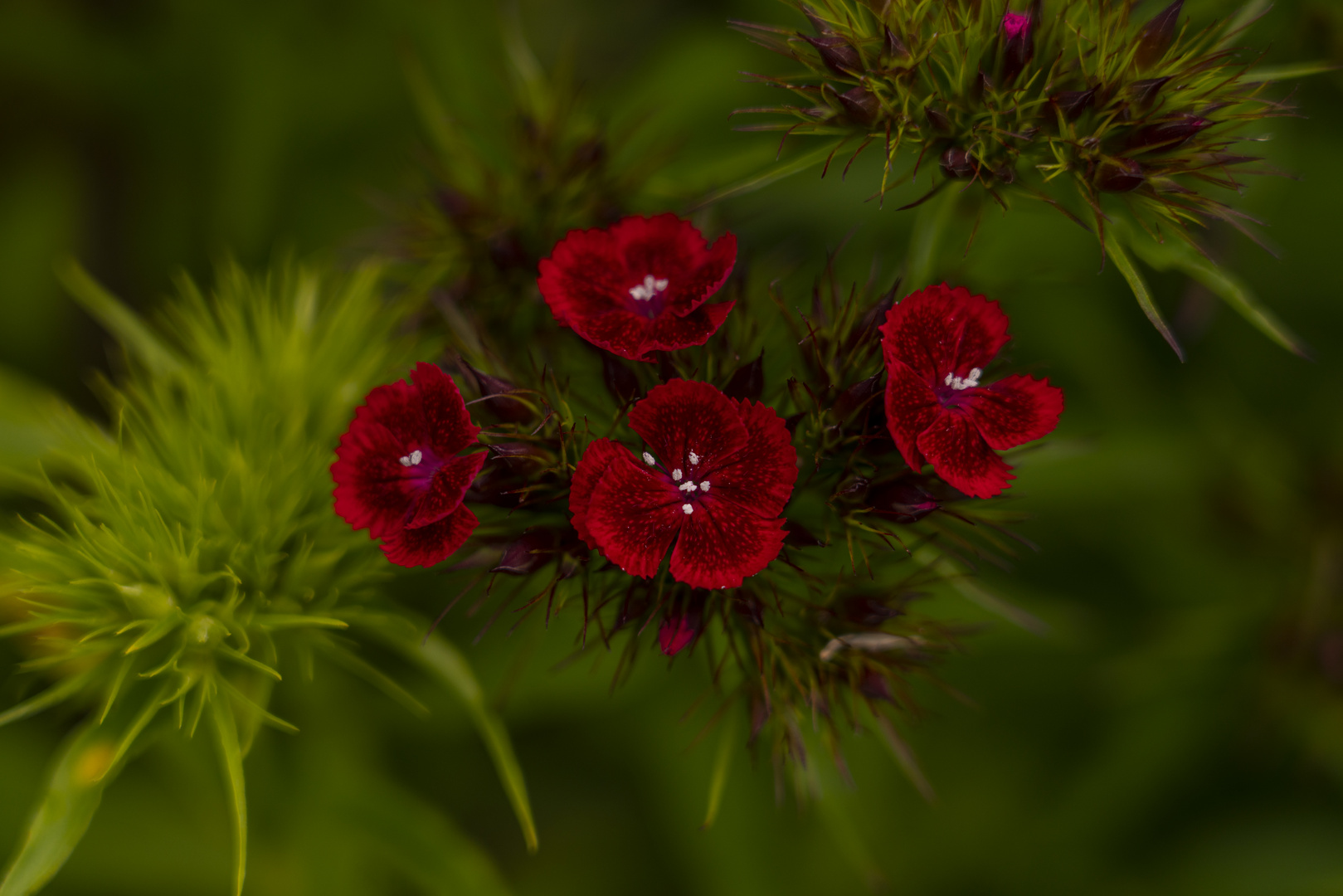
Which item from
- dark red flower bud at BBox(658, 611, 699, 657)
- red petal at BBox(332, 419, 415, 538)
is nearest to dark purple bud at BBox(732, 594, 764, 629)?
dark red flower bud at BBox(658, 611, 699, 657)

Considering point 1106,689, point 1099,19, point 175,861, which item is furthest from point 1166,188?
point 175,861

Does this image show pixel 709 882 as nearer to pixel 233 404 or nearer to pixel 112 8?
pixel 233 404

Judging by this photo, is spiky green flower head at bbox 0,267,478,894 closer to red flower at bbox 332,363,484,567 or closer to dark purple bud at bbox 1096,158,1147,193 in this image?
red flower at bbox 332,363,484,567

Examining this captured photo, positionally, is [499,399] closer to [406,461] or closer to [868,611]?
[406,461]

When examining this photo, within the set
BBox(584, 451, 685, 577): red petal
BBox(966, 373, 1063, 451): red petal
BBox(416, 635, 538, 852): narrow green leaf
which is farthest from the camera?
BBox(416, 635, 538, 852): narrow green leaf

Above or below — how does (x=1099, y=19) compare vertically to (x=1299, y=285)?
above

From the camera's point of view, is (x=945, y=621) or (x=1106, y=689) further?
(x=1106, y=689)

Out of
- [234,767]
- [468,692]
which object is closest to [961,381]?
[468,692]

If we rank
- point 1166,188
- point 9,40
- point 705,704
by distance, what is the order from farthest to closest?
point 9,40 → point 705,704 → point 1166,188
